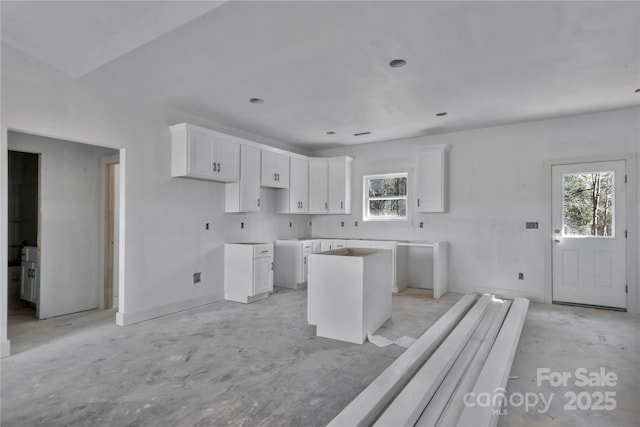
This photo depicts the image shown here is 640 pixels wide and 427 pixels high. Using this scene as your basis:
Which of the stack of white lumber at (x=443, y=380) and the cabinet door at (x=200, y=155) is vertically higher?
the cabinet door at (x=200, y=155)

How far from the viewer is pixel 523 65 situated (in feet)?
10.4

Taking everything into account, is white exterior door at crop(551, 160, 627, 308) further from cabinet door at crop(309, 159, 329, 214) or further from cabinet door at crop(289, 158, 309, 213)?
cabinet door at crop(289, 158, 309, 213)

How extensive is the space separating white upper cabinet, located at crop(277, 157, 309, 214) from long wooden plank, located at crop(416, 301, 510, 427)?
3543 millimetres

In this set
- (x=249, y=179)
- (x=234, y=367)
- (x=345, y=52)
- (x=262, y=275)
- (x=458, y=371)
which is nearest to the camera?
(x=458, y=371)

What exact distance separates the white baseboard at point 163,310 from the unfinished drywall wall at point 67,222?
1.04m

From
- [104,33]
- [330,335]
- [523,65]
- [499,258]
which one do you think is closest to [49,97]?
[104,33]

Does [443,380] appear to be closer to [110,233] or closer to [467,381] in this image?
[467,381]

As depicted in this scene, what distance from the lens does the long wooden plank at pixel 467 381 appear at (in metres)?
1.94

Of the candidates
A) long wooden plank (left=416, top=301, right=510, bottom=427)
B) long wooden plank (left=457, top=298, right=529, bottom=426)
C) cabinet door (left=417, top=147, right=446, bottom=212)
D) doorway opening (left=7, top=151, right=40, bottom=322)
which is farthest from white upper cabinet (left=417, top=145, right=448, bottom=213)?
doorway opening (left=7, top=151, right=40, bottom=322)

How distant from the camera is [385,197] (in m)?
6.36

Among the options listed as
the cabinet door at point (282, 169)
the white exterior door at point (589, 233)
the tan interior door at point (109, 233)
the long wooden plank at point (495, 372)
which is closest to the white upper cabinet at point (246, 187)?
the cabinet door at point (282, 169)

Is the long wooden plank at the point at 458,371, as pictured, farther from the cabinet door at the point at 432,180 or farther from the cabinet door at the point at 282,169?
the cabinet door at the point at 282,169

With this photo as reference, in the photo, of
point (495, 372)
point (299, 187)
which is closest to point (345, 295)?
point (495, 372)

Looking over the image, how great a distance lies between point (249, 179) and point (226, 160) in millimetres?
527
